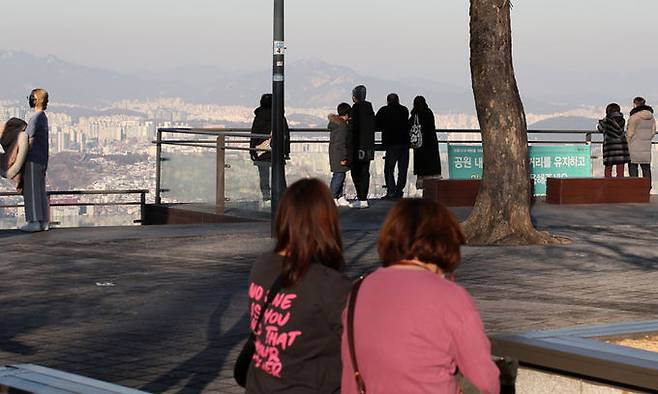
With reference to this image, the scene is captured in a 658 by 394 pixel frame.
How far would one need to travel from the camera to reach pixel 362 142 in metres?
24.2

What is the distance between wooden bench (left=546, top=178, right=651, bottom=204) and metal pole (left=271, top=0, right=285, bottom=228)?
727 cm

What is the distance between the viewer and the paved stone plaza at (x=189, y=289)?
33.7 ft

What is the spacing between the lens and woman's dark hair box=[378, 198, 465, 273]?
15.6 feet

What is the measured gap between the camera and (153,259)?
16.7 meters

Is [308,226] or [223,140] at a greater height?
[223,140]

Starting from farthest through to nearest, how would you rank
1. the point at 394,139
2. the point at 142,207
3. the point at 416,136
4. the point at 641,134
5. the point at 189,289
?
the point at 641,134, the point at 142,207, the point at 416,136, the point at 394,139, the point at 189,289

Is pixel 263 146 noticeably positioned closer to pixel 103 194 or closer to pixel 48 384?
pixel 103 194

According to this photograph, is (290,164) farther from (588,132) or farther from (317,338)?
(317,338)

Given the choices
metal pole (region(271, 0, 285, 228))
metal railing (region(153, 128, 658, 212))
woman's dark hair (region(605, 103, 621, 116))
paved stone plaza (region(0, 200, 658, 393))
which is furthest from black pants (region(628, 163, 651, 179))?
metal pole (region(271, 0, 285, 228))

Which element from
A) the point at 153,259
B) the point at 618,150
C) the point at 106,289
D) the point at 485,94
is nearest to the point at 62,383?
the point at 106,289

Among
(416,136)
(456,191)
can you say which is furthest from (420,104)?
(456,191)

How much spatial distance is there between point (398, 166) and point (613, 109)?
455cm

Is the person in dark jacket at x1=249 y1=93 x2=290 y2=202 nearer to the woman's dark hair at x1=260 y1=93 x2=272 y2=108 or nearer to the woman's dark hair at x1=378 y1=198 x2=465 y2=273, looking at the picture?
the woman's dark hair at x1=260 y1=93 x2=272 y2=108

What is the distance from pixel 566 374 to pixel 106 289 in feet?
24.8
